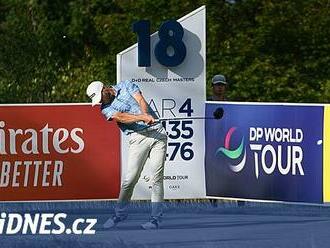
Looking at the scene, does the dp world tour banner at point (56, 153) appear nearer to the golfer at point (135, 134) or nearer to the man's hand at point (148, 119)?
the golfer at point (135, 134)

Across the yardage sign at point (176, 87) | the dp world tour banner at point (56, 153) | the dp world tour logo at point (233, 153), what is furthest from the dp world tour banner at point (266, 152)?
the dp world tour banner at point (56, 153)

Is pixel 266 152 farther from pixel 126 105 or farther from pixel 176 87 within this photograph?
pixel 126 105

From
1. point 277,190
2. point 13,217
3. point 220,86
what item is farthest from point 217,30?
point 13,217

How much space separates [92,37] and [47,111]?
16.4 metres

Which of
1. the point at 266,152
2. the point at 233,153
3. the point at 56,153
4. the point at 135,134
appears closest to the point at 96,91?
the point at 135,134

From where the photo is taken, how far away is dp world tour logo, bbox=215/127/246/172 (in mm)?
16328

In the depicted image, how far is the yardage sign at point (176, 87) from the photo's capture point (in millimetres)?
16219

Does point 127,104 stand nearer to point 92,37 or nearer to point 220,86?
point 220,86

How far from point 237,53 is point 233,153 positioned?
817 centimetres

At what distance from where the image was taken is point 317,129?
15.9m

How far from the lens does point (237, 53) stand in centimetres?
2431

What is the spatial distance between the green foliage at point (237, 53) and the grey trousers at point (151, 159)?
29.8ft

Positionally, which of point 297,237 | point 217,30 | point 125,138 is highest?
point 217,30

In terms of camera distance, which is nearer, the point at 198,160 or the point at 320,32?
the point at 198,160
